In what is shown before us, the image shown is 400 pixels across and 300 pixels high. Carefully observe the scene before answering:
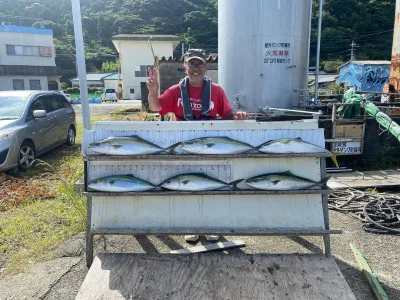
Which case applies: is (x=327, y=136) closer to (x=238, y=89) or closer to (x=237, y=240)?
(x=238, y=89)

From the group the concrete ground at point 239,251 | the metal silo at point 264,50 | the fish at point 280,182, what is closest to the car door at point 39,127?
the concrete ground at point 239,251

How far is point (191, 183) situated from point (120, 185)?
62cm

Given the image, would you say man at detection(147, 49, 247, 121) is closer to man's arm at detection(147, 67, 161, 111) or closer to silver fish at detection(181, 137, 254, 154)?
man's arm at detection(147, 67, 161, 111)

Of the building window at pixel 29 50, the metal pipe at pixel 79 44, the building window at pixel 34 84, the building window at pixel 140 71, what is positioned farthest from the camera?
the building window at pixel 140 71

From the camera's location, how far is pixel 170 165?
9.18 feet

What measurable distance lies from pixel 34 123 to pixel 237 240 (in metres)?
5.99

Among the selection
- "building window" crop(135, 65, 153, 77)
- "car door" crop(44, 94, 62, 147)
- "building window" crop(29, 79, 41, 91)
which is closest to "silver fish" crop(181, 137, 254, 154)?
"car door" crop(44, 94, 62, 147)

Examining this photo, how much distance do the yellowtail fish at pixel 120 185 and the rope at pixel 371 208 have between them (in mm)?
3006

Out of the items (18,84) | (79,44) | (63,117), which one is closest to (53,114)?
(63,117)

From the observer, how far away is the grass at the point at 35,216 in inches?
141

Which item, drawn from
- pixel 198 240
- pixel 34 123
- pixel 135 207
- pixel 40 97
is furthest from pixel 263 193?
pixel 40 97

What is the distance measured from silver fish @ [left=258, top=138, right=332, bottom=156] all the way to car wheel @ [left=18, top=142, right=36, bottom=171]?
6.02m

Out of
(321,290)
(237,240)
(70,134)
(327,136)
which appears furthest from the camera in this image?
(70,134)

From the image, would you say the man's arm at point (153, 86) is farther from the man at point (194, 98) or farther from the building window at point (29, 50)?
the building window at point (29, 50)
